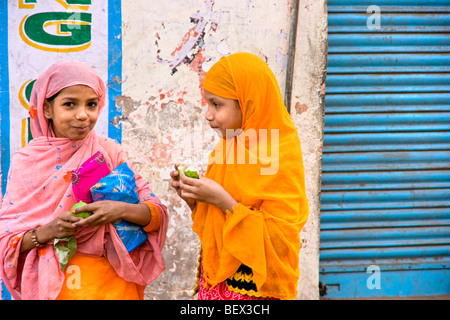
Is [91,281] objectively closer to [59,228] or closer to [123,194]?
[59,228]

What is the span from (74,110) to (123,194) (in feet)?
1.55

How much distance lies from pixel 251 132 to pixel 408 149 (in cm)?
261

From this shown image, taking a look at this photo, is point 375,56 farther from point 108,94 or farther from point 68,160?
point 68,160

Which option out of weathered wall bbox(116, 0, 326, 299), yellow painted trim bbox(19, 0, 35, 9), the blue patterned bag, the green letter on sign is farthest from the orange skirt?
yellow painted trim bbox(19, 0, 35, 9)

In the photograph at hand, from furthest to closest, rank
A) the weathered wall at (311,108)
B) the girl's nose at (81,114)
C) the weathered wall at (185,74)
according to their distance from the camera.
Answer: the weathered wall at (311,108)
the weathered wall at (185,74)
the girl's nose at (81,114)

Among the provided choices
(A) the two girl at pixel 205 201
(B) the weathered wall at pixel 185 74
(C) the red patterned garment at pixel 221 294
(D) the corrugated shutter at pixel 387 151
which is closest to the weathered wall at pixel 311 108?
(B) the weathered wall at pixel 185 74

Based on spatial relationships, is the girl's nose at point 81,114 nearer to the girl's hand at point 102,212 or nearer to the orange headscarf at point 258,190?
the girl's hand at point 102,212

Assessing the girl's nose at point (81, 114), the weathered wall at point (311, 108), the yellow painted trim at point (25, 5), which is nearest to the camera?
the girl's nose at point (81, 114)

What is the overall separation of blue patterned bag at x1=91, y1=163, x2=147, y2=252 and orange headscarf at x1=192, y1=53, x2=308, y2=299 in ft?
1.21

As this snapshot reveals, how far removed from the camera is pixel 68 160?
2277 mm

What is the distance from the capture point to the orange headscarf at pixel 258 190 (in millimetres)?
2066

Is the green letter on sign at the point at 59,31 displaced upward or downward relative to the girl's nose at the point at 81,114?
upward

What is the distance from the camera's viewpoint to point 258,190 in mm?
2100
